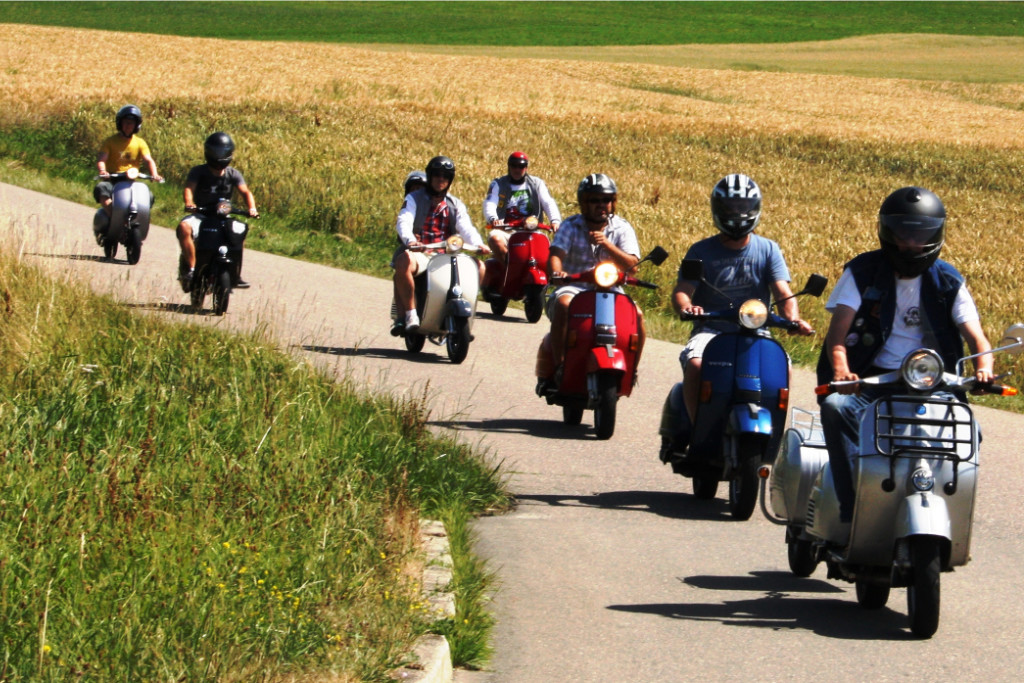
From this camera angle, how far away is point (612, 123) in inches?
1719

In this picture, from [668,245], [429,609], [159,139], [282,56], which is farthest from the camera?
[282,56]

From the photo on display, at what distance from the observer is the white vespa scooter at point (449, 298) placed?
43.2 feet

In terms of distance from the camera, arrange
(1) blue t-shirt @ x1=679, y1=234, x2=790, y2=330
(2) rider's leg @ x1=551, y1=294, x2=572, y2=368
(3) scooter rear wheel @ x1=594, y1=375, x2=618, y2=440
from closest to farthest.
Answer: (1) blue t-shirt @ x1=679, y1=234, x2=790, y2=330
(3) scooter rear wheel @ x1=594, y1=375, x2=618, y2=440
(2) rider's leg @ x1=551, y1=294, x2=572, y2=368

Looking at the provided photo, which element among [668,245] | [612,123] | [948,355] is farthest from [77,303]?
[612,123]

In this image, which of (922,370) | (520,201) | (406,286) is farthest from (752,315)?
(520,201)

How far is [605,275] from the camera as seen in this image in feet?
32.8

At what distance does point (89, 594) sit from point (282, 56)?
56605 millimetres

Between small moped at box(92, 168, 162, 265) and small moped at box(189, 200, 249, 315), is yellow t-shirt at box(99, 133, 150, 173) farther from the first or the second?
small moped at box(189, 200, 249, 315)

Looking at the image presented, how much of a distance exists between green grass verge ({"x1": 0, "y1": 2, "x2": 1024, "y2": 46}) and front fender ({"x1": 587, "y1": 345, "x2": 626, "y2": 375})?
80.8m

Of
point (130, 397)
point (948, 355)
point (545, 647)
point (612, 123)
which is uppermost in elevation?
point (612, 123)

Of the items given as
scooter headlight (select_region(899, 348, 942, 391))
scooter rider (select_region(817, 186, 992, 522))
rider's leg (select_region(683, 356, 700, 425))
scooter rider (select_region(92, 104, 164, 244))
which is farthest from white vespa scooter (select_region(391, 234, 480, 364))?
scooter headlight (select_region(899, 348, 942, 391))

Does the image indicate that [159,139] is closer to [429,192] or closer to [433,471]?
[429,192]

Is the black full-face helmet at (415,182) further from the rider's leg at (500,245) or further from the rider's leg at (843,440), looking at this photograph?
the rider's leg at (843,440)

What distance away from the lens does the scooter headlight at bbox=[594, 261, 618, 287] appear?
32.7 ft
